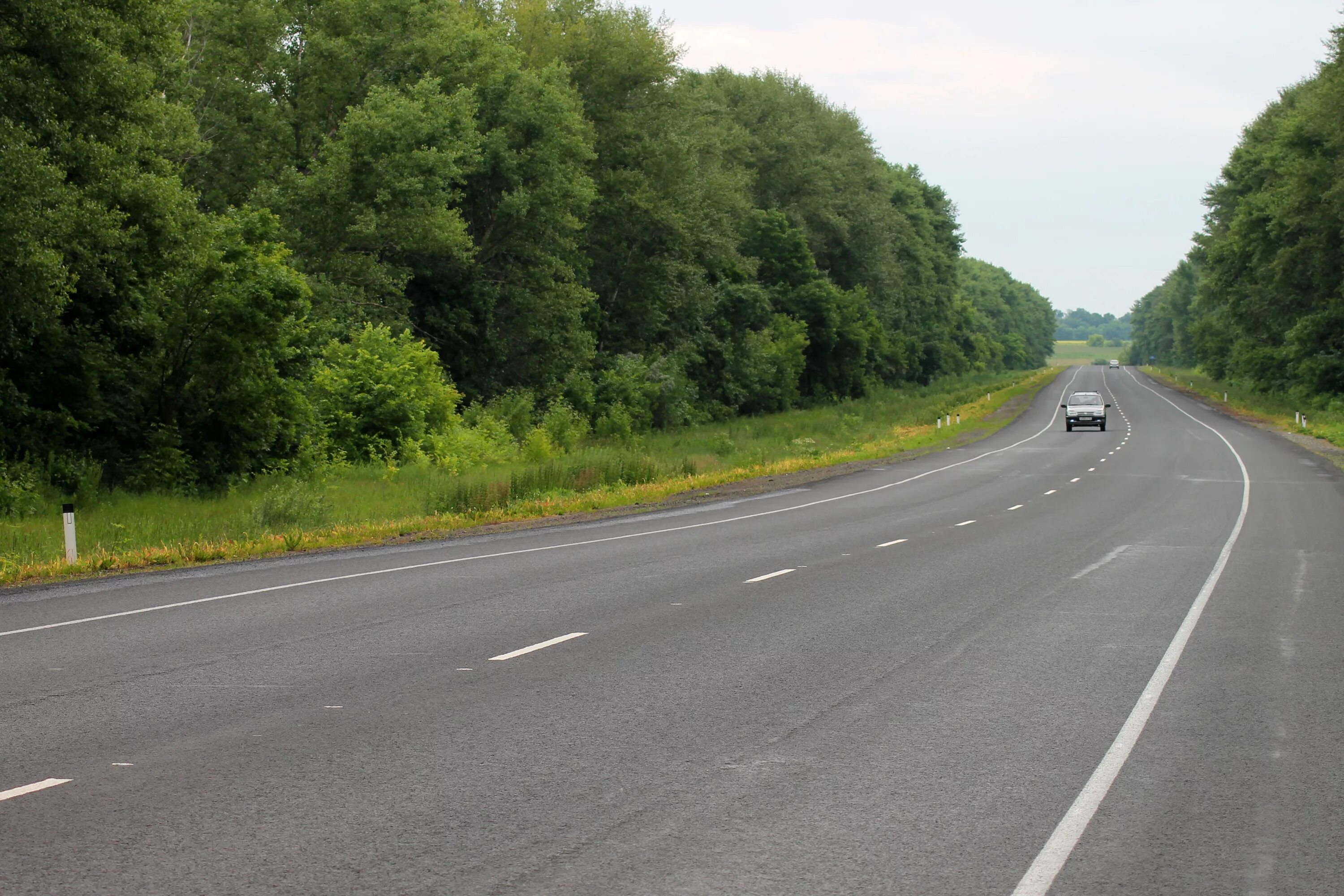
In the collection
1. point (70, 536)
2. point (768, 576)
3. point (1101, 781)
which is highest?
point (70, 536)

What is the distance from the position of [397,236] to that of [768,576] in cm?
2668

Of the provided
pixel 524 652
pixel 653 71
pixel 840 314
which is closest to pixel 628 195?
pixel 653 71

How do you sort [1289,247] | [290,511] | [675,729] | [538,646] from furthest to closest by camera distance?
[1289,247] → [290,511] → [538,646] → [675,729]

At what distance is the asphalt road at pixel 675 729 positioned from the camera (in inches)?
198

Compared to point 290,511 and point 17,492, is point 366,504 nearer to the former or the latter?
point 290,511

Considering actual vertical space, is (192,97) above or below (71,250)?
above

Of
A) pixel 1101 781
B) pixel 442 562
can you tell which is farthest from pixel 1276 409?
pixel 1101 781

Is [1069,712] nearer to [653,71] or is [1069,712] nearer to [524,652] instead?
[524,652]

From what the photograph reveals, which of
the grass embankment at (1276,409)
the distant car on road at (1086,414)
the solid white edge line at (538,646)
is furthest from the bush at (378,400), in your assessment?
the distant car on road at (1086,414)

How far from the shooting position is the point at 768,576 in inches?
563

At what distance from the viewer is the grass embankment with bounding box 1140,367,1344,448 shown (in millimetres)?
50594

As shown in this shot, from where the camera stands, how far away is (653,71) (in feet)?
180

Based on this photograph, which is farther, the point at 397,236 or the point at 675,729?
the point at 397,236

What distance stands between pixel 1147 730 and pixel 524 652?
4564mm
